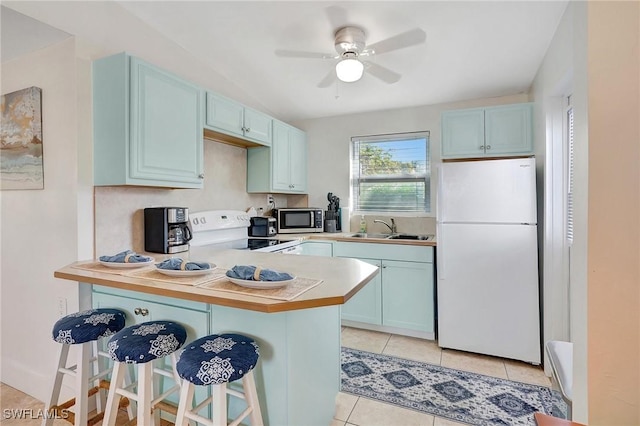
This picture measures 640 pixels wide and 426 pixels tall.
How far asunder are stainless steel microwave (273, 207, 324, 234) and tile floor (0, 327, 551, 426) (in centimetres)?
117

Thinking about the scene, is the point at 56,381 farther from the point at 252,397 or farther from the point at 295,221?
the point at 295,221

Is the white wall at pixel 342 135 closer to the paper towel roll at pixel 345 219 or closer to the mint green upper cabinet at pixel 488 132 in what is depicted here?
the paper towel roll at pixel 345 219

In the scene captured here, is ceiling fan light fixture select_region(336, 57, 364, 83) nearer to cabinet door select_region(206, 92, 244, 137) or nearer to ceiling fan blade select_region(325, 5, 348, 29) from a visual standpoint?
ceiling fan blade select_region(325, 5, 348, 29)

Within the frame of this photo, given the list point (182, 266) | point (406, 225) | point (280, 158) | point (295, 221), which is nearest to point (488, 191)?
point (406, 225)

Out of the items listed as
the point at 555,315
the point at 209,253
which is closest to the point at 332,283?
the point at 209,253

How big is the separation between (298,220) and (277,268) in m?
1.89

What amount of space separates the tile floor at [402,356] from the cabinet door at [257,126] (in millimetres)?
2095

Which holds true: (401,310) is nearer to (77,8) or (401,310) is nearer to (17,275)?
(17,275)

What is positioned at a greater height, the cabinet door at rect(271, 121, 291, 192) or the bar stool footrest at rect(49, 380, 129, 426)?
the cabinet door at rect(271, 121, 291, 192)

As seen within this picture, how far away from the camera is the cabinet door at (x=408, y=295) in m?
2.79

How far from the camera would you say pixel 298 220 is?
3.53 metres

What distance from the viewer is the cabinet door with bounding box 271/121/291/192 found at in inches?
130

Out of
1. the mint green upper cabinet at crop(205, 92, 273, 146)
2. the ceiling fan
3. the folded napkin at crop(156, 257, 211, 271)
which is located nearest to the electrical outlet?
the folded napkin at crop(156, 257, 211, 271)

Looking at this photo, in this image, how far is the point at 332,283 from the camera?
4.39ft
